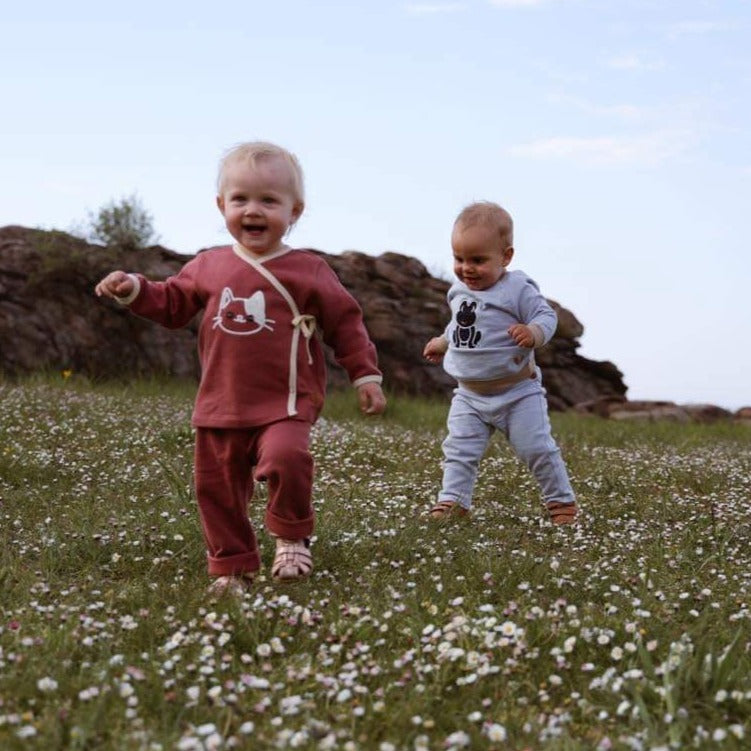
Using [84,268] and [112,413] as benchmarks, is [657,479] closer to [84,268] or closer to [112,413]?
[112,413]

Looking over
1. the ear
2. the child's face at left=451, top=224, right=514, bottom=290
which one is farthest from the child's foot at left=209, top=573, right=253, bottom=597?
the ear

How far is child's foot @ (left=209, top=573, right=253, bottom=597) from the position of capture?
5320 mm

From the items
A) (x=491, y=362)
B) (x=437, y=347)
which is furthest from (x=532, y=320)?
(x=437, y=347)

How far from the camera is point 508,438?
Answer: 836 centimetres

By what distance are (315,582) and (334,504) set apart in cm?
230

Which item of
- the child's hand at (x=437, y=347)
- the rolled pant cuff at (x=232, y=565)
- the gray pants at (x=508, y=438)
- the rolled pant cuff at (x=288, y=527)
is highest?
the child's hand at (x=437, y=347)

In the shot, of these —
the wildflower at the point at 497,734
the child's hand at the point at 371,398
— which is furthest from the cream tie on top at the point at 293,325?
the wildflower at the point at 497,734

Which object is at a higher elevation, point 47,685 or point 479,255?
point 479,255

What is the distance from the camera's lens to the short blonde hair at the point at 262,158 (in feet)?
18.7

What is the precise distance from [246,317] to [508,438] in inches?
130

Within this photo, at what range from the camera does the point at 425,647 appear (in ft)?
14.7

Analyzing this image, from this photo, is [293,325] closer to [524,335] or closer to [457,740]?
[524,335]

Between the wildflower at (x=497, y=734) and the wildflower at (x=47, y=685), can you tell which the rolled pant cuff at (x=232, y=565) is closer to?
the wildflower at (x=47, y=685)

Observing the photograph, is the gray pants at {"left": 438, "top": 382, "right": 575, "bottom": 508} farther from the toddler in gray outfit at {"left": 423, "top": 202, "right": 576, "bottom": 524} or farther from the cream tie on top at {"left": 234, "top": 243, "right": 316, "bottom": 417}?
the cream tie on top at {"left": 234, "top": 243, "right": 316, "bottom": 417}
